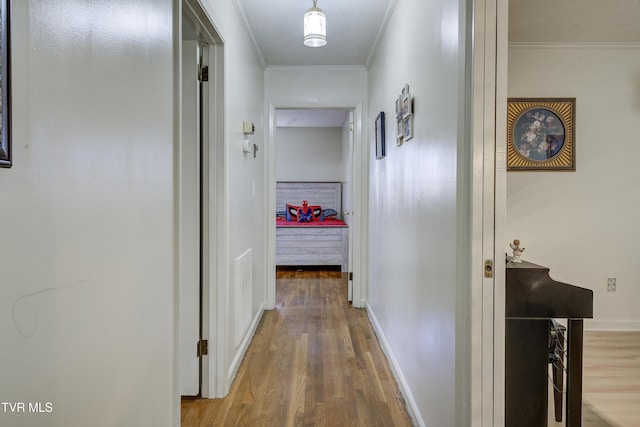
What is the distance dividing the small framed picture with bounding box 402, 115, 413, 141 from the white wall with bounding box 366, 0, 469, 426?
0.20 feet

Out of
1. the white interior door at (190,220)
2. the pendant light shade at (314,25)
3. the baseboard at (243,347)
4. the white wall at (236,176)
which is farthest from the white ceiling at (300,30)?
the baseboard at (243,347)

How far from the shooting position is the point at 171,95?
1433 millimetres

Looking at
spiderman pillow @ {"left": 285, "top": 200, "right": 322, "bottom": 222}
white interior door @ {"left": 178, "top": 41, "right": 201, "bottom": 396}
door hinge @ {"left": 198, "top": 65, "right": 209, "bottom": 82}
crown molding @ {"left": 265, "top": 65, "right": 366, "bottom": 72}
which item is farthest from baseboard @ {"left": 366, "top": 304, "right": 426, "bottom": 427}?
spiderman pillow @ {"left": 285, "top": 200, "right": 322, "bottom": 222}

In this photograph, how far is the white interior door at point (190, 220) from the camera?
2.18 metres

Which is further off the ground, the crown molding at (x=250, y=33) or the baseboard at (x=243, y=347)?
the crown molding at (x=250, y=33)

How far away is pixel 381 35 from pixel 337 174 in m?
3.99

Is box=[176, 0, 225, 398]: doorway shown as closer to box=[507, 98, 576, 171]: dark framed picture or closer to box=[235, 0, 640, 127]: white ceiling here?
box=[235, 0, 640, 127]: white ceiling

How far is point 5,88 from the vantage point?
25.6 inches

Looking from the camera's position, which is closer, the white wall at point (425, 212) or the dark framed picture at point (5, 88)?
the dark framed picture at point (5, 88)

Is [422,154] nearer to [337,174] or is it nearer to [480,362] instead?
[480,362]

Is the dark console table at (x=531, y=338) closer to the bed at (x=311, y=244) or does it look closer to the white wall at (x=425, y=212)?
the white wall at (x=425, y=212)

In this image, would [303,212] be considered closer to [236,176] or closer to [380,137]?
[380,137]

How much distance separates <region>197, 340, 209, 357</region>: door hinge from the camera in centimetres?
225

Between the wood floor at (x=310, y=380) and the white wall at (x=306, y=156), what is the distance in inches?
139
